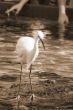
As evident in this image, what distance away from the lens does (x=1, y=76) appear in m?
9.25

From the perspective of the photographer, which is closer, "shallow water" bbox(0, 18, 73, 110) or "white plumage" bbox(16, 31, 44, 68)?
"shallow water" bbox(0, 18, 73, 110)

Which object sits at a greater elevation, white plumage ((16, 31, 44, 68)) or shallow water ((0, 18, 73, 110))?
white plumage ((16, 31, 44, 68))

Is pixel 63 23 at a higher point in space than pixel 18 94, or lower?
lower

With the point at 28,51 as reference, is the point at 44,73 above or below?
below

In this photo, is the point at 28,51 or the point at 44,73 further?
the point at 44,73

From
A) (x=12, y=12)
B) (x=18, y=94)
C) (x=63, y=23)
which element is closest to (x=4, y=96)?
(x=18, y=94)

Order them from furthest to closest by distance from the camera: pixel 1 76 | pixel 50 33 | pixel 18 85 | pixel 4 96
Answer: pixel 50 33 → pixel 1 76 → pixel 18 85 → pixel 4 96

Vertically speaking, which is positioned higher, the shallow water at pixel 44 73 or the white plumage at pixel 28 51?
the white plumage at pixel 28 51

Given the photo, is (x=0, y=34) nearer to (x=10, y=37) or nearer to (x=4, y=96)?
(x=10, y=37)

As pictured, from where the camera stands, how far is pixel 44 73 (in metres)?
9.75

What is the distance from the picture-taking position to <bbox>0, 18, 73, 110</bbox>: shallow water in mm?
7551

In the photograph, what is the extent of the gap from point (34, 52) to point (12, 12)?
1299 cm

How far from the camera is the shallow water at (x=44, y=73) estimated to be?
755 cm

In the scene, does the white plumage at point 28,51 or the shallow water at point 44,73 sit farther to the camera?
the white plumage at point 28,51
